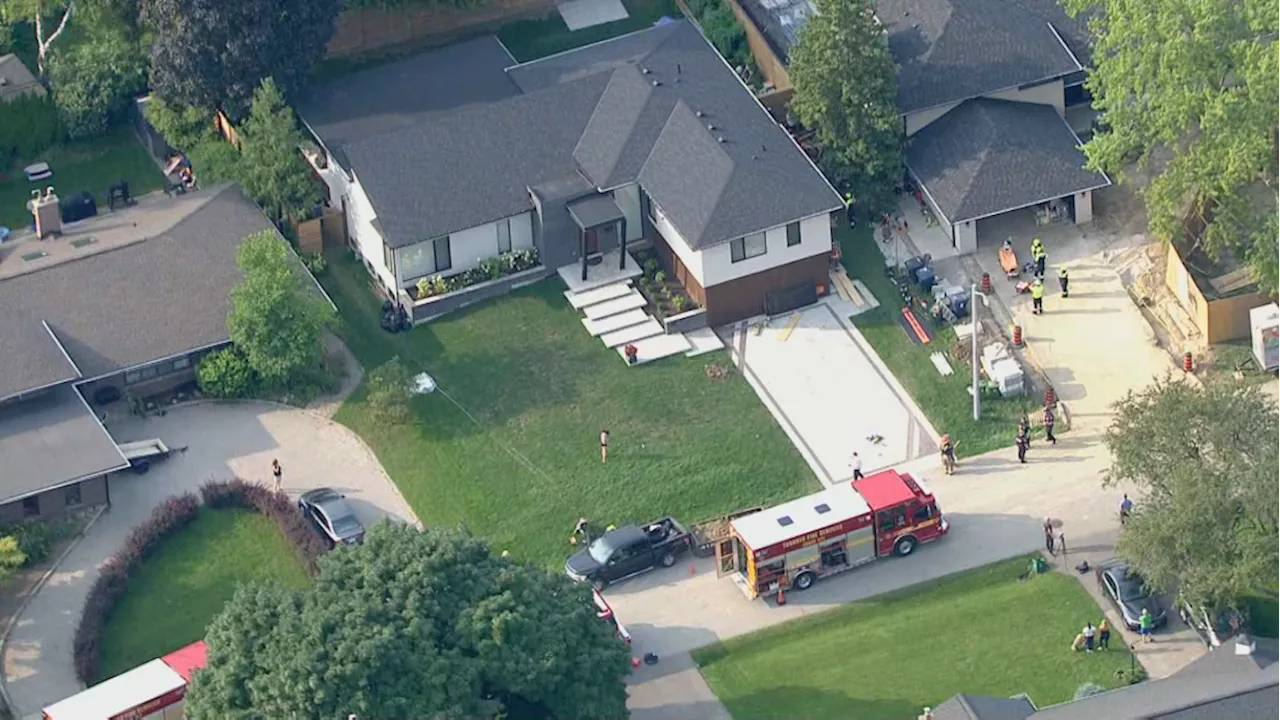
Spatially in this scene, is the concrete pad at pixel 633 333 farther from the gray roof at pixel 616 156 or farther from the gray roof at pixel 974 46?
the gray roof at pixel 974 46

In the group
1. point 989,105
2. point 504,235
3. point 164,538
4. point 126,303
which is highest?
point 989,105

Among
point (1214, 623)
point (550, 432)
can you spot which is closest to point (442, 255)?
point (550, 432)

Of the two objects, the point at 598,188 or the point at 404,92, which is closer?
the point at 598,188

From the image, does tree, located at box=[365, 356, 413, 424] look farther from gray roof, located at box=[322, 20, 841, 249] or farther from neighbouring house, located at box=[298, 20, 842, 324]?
gray roof, located at box=[322, 20, 841, 249]

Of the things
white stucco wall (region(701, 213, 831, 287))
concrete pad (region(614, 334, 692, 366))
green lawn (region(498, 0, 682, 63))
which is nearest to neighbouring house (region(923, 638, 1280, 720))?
concrete pad (region(614, 334, 692, 366))

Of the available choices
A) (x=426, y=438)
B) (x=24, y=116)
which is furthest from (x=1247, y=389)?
(x=24, y=116)

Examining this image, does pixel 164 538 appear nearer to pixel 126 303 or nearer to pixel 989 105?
pixel 126 303
